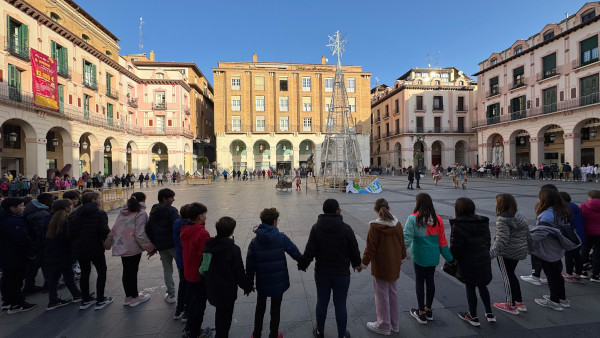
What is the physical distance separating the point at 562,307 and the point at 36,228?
7381 millimetres

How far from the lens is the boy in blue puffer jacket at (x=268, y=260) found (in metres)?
2.78

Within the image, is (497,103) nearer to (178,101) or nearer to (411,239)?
(411,239)

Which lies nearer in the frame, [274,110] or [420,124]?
[274,110]

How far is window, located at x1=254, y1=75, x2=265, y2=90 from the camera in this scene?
40719 mm

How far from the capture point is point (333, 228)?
9.32 ft

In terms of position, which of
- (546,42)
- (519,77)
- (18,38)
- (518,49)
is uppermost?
(518,49)

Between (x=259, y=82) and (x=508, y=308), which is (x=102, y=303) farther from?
(x=259, y=82)

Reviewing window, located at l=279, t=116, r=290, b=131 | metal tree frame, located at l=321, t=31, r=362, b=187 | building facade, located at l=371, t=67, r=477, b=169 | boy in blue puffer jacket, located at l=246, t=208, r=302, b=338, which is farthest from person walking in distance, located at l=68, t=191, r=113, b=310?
building facade, located at l=371, t=67, r=477, b=169

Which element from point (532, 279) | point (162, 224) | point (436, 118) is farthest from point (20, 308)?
point (436, 118)

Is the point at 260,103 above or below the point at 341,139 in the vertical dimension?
above

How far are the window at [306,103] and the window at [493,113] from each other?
23.4 m

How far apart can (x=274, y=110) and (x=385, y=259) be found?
39.7 meters

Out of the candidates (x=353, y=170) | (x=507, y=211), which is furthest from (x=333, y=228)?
(x=353, y=170)

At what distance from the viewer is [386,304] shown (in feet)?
10.4
